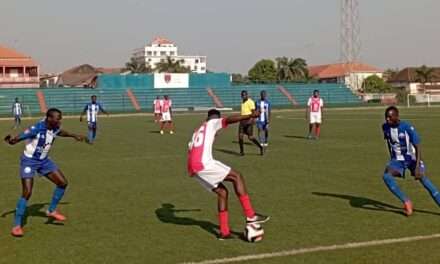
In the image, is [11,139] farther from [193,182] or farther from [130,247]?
[193,182]

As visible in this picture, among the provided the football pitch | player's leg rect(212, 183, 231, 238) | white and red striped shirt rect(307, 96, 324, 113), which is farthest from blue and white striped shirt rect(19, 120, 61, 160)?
white and red striped shirt rect(307, 96, 324, 113)

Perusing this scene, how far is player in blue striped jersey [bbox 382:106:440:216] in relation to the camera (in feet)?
30.3

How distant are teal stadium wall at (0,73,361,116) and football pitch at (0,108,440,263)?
51.6 meters

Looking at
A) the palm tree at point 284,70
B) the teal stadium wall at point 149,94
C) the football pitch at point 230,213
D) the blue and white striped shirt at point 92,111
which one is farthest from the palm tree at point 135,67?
the football pitch at point 230,213

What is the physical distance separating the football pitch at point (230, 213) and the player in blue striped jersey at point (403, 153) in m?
0.37

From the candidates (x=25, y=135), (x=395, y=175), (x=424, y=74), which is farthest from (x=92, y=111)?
(x=424, y=74)

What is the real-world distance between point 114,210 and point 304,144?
13.1m

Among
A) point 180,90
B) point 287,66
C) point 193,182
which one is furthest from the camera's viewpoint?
point 287,66

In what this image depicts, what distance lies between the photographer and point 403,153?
948 cm

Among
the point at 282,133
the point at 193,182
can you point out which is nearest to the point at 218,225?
the point at 193,182

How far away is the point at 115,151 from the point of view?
21.1m

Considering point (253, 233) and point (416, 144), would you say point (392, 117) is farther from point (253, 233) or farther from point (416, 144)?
point (253, 233)

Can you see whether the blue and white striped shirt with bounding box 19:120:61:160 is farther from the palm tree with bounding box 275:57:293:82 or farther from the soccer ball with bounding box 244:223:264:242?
the palm tree with bounding box 275:57:293:82

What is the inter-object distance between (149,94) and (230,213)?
64826 millimetres
